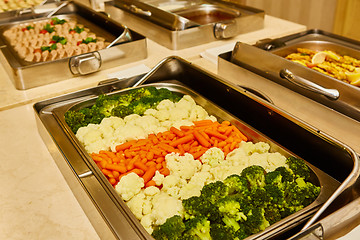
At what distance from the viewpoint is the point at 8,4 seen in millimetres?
3479

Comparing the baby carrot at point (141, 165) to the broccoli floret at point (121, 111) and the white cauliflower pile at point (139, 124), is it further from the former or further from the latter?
the broccoli floret at point (121, 111)

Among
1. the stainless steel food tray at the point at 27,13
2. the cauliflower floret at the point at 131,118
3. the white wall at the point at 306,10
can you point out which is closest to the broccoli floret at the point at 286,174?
the cauliflower floret at the point at 131,118

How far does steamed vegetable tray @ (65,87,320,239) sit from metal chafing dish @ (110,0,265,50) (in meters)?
0.94

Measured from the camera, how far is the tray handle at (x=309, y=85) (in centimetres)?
158

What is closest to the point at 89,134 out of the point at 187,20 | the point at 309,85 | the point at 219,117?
the point at 219,117

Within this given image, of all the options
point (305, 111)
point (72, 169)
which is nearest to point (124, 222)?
point (72, 169)

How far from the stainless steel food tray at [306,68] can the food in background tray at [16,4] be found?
233cm

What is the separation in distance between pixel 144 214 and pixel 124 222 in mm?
92

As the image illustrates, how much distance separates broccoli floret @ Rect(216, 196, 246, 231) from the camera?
1011 mm

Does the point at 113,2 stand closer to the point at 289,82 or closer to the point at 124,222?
the point at 289,82

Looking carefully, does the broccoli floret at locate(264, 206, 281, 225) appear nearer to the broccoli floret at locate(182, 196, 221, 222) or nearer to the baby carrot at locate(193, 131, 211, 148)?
the broccoli floret at locate(182, 196, 221, 222)

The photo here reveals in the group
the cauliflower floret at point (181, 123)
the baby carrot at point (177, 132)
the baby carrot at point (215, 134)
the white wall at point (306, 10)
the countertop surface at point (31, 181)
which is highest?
the baby carrot at point (215, 134)

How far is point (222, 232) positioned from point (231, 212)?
68 mm

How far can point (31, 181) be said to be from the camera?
4.54 ft
